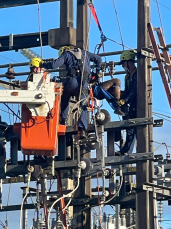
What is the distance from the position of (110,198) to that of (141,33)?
3.11m

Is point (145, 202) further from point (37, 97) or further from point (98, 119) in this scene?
point (37, 97)

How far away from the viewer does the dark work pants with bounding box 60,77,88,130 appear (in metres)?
13.0

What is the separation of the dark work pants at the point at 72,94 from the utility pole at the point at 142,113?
0.98 metres

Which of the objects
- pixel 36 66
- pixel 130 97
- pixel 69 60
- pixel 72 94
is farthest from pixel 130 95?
pixel 36 66

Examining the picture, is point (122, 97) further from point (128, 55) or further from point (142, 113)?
point (142, 113)

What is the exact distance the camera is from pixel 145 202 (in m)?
12.5

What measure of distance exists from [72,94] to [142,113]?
4.30 feet

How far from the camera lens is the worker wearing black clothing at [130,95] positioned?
1370cm

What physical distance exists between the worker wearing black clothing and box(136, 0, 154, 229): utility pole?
0.64m

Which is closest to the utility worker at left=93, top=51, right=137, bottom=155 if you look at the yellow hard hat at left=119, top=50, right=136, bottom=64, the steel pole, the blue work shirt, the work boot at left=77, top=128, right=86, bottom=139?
the yellow hard hat at left=119, top=50, right=136, bottom=64

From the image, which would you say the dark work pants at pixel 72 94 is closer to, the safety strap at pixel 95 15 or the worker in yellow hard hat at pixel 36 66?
the worker in yellow hard hat at pixel 36 66

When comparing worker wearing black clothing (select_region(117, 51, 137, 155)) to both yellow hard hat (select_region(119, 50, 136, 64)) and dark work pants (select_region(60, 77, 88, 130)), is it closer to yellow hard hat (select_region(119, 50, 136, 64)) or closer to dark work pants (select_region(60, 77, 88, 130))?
yellow hard hat (select_region(119, 50, 136, 64))

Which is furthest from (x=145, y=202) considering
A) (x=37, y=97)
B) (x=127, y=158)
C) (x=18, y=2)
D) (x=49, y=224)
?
(x=18, y=2)

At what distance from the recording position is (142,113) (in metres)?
12.9
